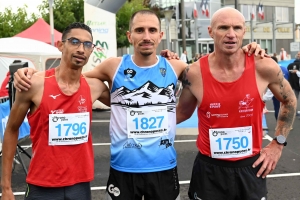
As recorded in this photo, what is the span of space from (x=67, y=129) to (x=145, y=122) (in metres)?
0.62

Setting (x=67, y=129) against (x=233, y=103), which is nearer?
(x=67, y=129)

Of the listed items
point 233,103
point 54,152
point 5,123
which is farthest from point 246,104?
point 5,123

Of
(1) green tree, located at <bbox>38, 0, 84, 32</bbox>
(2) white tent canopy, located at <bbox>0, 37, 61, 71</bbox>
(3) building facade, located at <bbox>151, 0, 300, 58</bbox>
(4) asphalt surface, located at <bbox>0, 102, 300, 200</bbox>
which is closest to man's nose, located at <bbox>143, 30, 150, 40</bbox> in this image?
(4) asphalt surface, located at <bbox>0, 102, 300, 200</bbox>

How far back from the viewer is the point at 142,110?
2965 millimetres

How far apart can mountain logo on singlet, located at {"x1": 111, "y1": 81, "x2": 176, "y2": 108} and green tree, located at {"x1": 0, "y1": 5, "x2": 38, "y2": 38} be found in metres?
23.3

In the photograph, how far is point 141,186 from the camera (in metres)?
2.99

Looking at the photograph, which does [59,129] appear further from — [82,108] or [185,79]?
[185,79]

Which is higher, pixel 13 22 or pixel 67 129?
pixel 13 22

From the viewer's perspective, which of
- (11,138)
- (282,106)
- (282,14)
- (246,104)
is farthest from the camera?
(282,14)

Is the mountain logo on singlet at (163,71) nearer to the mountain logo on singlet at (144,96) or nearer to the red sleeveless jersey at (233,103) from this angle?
the mountain logo on singlet at (144,96)

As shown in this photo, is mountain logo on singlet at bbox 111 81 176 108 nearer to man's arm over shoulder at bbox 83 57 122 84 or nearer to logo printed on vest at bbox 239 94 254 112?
man's arm over shoulder at bbox 83 57 122 84

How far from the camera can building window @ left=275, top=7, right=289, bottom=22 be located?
46031 mm

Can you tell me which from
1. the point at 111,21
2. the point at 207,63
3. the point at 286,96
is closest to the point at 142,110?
the point at 207,63

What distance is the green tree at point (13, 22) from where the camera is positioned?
80.0ft
